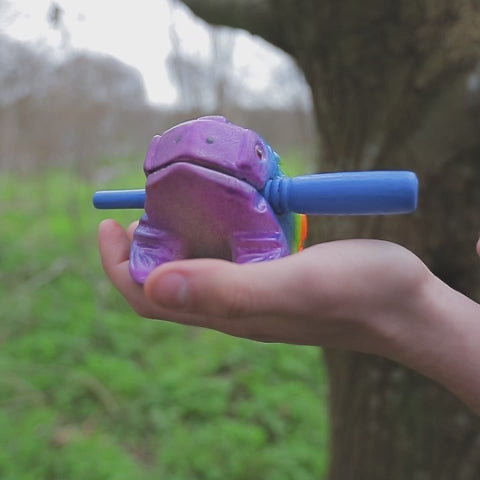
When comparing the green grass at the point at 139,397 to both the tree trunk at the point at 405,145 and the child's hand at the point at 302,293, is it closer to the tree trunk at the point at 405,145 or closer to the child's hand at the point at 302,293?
the tree trunk at the point at 405,145

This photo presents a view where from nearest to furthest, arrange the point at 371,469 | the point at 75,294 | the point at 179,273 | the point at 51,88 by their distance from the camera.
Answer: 1. the point at 179,273
2. the point at 371,469
3. the point at 75,294
4. the point at 51,88

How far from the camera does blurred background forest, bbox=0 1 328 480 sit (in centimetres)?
164

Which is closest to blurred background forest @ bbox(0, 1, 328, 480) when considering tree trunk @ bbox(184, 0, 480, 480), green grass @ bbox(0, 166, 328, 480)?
green grass @ bbox(0, 166, 328, 480)

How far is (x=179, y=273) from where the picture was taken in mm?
308

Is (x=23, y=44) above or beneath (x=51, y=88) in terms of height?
above

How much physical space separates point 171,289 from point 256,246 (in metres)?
0.11

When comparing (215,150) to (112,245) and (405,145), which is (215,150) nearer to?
(112,245)

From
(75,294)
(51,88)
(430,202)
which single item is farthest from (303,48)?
(51,88)

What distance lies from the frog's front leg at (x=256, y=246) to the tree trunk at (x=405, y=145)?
1.36 feet

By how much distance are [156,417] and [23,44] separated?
225cm

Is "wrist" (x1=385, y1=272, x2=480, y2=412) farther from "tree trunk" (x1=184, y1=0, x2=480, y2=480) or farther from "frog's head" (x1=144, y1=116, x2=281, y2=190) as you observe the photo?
"tree trunk" (x1=184, y1=0, x2=480, y2=480)

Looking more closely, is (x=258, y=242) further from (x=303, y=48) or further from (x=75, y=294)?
(x=75, y=294)

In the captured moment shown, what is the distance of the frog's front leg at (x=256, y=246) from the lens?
398mm

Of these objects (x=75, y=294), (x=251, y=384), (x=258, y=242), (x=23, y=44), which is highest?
(x=258, y=242)
